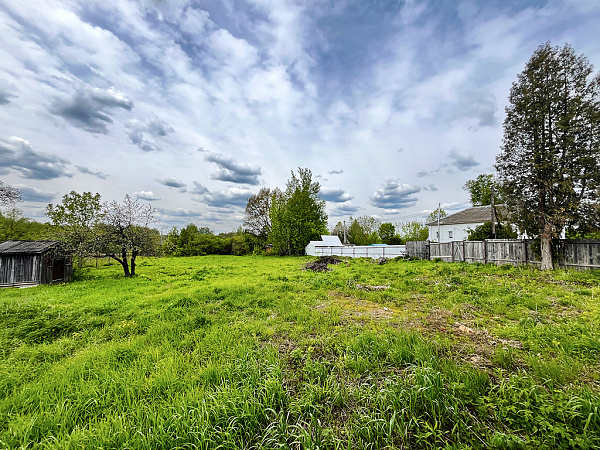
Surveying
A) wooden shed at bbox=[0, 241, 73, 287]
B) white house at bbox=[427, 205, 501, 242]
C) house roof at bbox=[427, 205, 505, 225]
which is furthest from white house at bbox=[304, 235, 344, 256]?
wooden shed at bbox=[0, 241, 73, 287]

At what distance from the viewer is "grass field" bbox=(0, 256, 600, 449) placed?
2.08m

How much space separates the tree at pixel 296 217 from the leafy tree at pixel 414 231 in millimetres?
21895

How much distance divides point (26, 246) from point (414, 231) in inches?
2050

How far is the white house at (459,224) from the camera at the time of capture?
98.6 feet

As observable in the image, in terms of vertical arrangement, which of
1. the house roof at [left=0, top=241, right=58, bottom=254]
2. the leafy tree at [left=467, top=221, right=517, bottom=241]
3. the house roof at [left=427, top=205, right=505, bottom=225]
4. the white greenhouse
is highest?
the house roof at [left=427, top=205, right=505, bottom=225]

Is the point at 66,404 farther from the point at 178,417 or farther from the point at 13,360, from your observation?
the point at 13,360

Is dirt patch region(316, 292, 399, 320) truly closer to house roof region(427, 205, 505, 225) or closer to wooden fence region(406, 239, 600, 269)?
wooden fence region(406, 239, 600, 269)

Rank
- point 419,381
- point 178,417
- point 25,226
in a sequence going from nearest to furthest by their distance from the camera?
point 178,417
point 419,381
point 25,226

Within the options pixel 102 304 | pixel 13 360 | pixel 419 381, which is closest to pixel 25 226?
pixel 102 304

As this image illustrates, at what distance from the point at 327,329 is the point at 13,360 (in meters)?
5.38

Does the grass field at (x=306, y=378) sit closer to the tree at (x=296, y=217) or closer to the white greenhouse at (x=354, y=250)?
the white greenhouse at (x=354, y=250)

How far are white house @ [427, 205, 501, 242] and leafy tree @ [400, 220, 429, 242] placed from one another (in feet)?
31.8

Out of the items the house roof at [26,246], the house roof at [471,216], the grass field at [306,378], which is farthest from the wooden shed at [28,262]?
the house roof at [471,216]

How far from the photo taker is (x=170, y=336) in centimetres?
455
